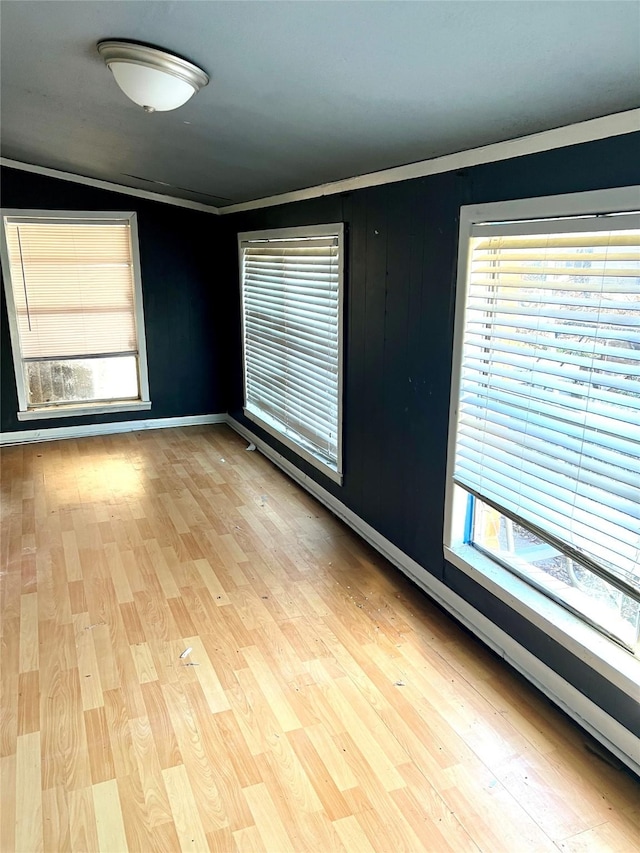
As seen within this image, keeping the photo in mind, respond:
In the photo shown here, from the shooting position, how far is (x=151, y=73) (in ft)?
6.03

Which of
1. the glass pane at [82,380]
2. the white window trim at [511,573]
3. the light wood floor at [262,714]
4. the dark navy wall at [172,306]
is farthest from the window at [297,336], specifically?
the glass pane at [82,380]

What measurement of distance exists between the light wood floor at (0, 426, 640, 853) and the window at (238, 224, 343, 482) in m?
0.84

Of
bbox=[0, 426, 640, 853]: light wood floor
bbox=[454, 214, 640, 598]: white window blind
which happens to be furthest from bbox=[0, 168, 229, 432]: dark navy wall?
bbox=[454, 214, 640, 598]: white window blind

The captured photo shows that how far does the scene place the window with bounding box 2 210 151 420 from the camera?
5109mm

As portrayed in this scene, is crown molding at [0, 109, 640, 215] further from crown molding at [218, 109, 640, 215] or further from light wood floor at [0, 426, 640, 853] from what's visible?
light wood floor at [0, 426, 640, 853]

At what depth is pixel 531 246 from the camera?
7.10ft

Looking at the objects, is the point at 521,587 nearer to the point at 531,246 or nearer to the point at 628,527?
the point at 628,527

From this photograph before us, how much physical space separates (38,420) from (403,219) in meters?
4.03

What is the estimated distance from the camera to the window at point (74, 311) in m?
5.11

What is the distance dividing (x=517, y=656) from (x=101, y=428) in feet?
14.5

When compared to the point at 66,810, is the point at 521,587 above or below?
above

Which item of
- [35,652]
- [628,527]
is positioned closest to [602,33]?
[628,527]

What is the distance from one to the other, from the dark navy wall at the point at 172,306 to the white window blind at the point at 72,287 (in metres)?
0.15

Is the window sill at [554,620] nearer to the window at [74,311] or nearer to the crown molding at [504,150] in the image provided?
the crown molding at [504,150]
